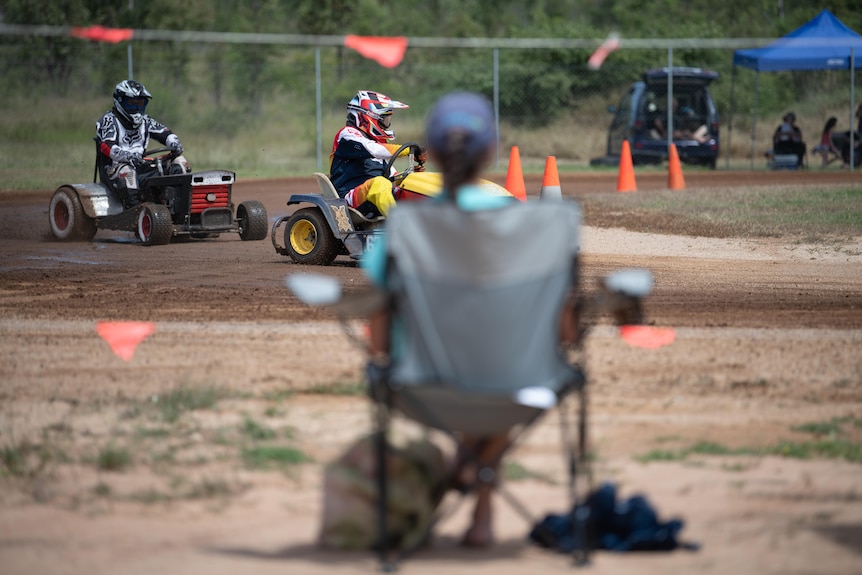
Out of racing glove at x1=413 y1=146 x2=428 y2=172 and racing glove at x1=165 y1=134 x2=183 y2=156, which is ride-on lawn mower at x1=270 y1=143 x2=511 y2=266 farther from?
racing glove at x1=165 y1=134 x2=183 y2=156

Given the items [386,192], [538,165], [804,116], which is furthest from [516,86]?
[386,192]

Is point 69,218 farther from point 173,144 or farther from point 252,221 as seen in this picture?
point 252,221

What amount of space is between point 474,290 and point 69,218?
1188cm

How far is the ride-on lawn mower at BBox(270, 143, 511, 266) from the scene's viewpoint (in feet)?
37.6

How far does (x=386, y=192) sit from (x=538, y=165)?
1761 centimetres

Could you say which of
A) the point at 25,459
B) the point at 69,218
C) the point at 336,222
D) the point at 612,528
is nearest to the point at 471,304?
the point at 612,528

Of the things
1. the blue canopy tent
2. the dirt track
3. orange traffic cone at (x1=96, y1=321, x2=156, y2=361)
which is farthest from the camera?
the blue canopy tent

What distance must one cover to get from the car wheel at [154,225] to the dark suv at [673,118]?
15.2m

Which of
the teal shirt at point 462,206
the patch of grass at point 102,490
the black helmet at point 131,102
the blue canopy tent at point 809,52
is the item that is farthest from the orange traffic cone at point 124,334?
the blue canopy tent at point 809,52

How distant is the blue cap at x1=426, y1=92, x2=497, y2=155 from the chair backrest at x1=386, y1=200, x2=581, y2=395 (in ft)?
0.95

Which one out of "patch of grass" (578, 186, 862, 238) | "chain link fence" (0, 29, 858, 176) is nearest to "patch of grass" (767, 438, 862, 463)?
"patch of grass" (578, 186, 862, 238)

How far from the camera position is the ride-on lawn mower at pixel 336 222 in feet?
37.6

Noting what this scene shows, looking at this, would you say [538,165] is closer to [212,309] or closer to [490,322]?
[212,309]

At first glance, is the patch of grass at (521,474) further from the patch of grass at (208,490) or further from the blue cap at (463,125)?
the blue cap at (463,125)
